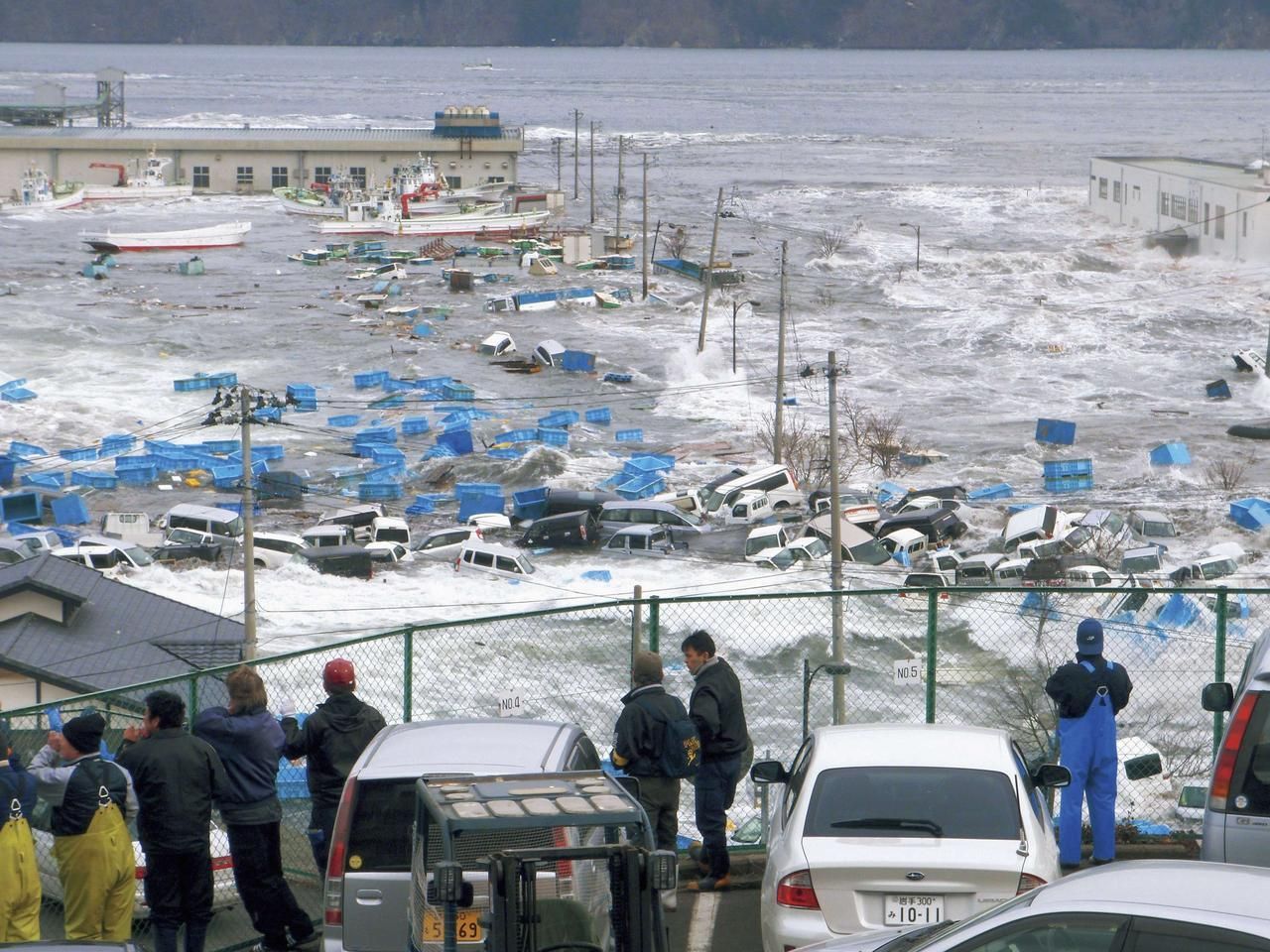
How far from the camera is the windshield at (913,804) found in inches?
248

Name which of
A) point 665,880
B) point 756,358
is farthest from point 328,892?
point 756,358

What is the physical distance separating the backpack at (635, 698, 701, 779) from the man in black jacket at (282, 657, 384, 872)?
123cm

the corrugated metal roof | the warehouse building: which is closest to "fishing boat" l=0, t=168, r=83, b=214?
the warehouse building

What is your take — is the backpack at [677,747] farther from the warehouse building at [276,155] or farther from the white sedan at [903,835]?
the warehouse building at [276,155]

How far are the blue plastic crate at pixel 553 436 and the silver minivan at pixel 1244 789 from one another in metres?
35.1

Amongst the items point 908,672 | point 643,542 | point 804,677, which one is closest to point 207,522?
point 643,542

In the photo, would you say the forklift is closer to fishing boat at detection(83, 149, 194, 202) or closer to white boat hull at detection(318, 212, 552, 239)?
white boat hull at detection(318, 212, 552, 239)

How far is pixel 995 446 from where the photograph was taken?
137 feet

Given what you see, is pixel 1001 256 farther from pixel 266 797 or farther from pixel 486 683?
pixel 266 797

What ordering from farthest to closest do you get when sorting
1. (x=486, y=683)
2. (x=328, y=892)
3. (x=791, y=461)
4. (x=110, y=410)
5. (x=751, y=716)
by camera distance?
(x=110, y=410)
(x=791, y=461)
(x=751, y=716)
(x=486, y=683)
(x=328, y=892)

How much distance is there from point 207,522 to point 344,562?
13.4 ft

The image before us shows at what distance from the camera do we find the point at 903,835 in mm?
6266

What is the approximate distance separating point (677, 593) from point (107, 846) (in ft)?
75.1

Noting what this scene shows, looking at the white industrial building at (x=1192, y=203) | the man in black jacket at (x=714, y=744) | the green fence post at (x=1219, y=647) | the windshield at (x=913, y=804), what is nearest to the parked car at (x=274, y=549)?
the man in black jacket at (x=714, y=744)
